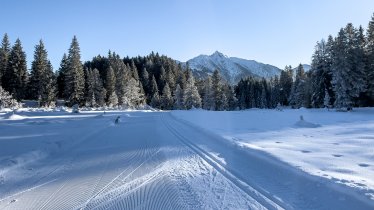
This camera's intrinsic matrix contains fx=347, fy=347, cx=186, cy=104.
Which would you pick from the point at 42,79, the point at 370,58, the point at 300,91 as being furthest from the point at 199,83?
the point at 370,58

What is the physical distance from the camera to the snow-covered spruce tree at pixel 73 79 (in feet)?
225

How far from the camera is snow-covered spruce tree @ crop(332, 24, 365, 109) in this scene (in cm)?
4328

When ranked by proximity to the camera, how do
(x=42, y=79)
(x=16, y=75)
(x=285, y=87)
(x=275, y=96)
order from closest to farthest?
(x=42, y=79), (x=16, y=75), (x=285, y=87), (x=275, y=96)

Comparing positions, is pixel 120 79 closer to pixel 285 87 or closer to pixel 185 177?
pixel 285 87

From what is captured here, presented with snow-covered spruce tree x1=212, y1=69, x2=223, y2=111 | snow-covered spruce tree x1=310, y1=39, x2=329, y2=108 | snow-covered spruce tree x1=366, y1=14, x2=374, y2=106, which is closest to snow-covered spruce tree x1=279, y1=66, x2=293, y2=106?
snow-covered spruce tree x1=212, y1=69, x2=223, y2=111

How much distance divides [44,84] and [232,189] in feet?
214

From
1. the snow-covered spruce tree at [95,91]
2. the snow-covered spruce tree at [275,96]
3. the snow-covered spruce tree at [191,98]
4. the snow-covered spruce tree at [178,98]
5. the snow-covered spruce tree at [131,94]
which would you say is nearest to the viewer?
the snow-covered spruce tree at [95,91]

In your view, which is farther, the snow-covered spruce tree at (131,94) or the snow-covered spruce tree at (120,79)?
the snow-covered spruce tree at (120,79)

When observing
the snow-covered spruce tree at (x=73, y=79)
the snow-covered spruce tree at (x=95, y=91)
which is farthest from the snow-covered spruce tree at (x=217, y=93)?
the snow-covered spruce tree at (x=73, y=79)

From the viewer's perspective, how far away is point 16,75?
68.4 meters

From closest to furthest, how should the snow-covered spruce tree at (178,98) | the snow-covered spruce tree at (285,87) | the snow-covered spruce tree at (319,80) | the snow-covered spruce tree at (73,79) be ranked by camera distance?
the snow-covered spruce tree at (319,80) < the snow-covered spruce tree at (73,79) < the snow-covered spruce tree at (178,98) < the snow-covered spruce tree at (285,87)

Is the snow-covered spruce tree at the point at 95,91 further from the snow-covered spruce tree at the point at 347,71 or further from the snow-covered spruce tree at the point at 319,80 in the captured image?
the snow-covered spruce tree at the point at 347,71

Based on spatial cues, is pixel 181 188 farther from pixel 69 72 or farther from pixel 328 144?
pixel 69 72

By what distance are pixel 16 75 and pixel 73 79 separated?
442 inches
